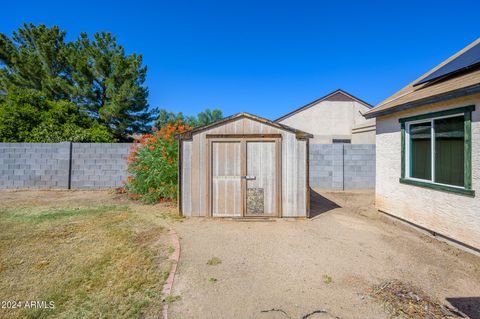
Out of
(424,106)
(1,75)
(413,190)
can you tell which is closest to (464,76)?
(424,106)

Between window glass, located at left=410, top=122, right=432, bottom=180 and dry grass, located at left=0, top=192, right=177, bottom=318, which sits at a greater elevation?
window glass, located at left=410, top=122, right=432, bottom=180

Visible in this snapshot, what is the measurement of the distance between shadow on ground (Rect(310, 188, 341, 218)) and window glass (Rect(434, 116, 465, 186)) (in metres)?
2.81

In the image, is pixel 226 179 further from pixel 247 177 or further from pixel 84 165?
pixel 84 165

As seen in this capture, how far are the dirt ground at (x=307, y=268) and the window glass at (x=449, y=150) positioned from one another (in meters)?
1.35

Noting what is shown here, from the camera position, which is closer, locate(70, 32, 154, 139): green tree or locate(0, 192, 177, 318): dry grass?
locate(0, 192, 177, 318): dry grass

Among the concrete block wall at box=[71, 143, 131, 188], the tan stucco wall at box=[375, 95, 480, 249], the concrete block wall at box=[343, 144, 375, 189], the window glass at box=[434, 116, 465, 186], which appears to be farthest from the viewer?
the concrete block wall at box=[343, 144, 375, 189]

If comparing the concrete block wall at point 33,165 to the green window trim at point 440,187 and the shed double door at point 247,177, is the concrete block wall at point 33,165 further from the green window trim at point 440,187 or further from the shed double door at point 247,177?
the green window trim at point 440,187

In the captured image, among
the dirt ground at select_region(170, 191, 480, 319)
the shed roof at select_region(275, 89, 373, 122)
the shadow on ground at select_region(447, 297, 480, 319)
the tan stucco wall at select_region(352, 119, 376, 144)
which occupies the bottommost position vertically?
the shadow on ground at select_region(447, 297, 480, 319)

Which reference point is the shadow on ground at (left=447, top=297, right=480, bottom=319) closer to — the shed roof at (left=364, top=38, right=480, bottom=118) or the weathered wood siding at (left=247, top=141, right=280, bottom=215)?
the shed roof at (left=364, top=38, right=480, bottom=118)

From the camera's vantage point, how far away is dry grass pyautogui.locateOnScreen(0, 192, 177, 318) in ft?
7.95

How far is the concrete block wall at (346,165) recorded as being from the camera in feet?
30.5

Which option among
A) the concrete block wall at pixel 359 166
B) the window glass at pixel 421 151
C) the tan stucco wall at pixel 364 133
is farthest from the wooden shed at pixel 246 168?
the tan stucco wall at pixel 364 133

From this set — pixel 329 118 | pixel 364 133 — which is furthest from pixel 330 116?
pixel 364 133

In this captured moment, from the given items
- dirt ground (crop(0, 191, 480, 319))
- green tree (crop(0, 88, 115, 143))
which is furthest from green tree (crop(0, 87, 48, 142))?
dirt ground (crop(0, 191, 480, 319))
